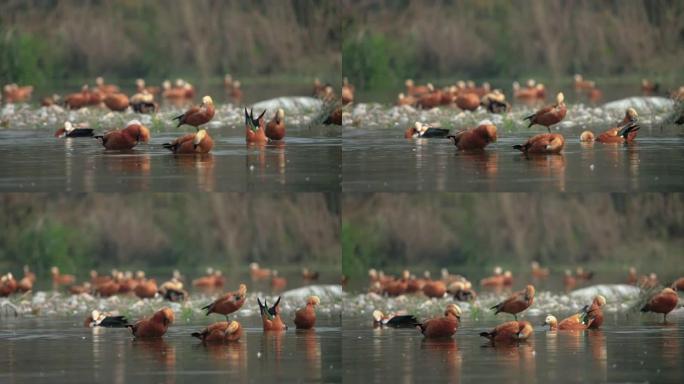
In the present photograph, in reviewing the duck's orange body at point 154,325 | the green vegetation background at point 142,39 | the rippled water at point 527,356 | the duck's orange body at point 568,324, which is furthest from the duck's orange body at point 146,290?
the duck's orange body at point 568,324

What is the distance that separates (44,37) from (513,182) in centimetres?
980

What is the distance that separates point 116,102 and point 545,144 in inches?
235

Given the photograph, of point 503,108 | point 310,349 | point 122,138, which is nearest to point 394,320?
point 310,349

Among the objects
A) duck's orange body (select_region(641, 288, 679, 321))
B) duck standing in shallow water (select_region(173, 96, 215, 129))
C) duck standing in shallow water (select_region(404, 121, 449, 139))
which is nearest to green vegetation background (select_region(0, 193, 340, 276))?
duck standing in shallow water (select_region(173, 96, 215, 129))

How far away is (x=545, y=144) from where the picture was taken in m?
18.3

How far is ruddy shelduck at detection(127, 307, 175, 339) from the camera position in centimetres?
1692

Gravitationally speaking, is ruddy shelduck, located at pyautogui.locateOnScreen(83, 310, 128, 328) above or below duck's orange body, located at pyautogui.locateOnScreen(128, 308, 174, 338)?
below

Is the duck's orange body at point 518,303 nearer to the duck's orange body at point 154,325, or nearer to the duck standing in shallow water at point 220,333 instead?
the duck standing in shallow water at point 220,333

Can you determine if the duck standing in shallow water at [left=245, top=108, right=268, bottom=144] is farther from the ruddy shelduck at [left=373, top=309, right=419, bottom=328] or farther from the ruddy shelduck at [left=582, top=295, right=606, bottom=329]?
the ruddy shelduck at [left=582, top=295, right=606, bottom=329]

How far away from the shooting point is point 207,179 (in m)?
16.9

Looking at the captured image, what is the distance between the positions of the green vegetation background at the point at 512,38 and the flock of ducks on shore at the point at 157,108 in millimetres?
1589

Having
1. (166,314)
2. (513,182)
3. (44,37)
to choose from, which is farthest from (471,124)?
(44,37)

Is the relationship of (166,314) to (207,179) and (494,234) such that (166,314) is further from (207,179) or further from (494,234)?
(494,234)

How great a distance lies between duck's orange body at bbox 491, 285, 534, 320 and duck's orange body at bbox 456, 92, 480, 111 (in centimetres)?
334
